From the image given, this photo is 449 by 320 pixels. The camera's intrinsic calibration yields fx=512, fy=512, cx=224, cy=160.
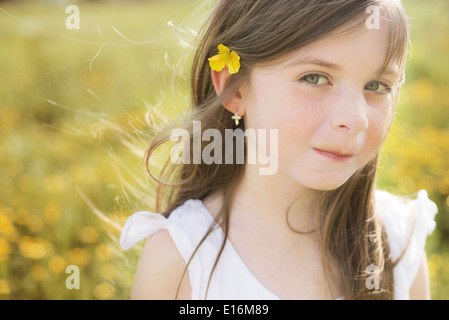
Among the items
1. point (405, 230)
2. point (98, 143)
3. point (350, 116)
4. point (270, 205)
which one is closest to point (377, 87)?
point (350, 116)

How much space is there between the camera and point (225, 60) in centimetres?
121

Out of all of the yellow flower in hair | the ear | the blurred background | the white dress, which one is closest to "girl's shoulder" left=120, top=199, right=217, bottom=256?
the white dress

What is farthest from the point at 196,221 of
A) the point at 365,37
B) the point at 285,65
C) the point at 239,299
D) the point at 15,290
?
the point at 15,290

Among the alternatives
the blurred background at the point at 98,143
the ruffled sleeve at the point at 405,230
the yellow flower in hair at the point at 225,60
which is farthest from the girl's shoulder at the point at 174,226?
the ruffled sleeve at the point at 405,230

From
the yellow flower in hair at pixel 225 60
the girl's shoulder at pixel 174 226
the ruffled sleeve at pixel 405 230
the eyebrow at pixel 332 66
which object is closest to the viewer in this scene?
the eyebrow at pixel 332 66

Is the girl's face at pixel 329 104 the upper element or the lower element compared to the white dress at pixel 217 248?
upper

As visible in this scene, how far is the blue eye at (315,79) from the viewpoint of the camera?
3.56 feet

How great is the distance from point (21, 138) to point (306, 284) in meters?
2.01

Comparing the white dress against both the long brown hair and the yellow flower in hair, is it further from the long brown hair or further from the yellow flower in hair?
the yellow flower in hair

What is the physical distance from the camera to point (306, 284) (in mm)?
1310

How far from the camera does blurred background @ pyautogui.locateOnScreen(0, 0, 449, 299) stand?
5.55 ft

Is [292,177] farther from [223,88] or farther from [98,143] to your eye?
[98,143]

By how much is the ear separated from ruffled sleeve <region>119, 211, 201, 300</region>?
1.09ft

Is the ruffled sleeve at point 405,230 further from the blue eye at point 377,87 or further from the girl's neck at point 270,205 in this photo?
the blue eye at point 377,87
